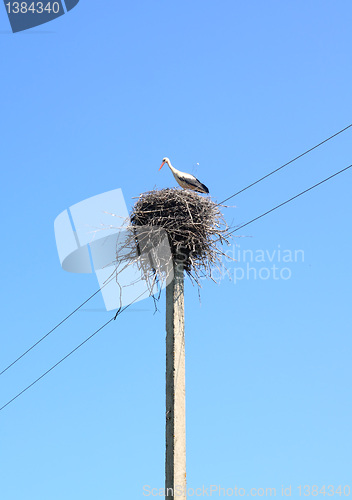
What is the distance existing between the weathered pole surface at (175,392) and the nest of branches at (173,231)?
0.30m

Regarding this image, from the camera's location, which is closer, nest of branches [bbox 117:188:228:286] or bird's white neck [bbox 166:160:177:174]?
nest of branches [bbox 117:188:228:286]

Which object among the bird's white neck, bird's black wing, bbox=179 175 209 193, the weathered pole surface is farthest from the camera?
the bird's white neck

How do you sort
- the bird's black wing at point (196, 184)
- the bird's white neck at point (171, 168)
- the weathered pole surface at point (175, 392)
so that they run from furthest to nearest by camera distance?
the bird's white neck at point (171, 168) < the bird's black wing at point (196, 184) < the weathered pole surface at point (175, 392)

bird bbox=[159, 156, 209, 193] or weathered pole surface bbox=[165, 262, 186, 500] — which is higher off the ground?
bird bbox=[159, 156, 209, 193]

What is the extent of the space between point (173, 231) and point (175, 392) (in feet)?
5.78

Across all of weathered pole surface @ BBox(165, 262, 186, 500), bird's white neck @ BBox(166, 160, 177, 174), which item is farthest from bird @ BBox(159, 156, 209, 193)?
weathered pole surface @ BBox(165, 262, 186, 500)

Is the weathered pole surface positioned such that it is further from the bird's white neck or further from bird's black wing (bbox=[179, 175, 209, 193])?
the bird's white neck

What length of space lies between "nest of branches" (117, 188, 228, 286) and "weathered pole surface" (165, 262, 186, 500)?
30cm

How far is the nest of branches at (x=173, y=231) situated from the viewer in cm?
707

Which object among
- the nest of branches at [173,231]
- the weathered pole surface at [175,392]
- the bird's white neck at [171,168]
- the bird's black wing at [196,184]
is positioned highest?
the bird's white neck at [171,168]

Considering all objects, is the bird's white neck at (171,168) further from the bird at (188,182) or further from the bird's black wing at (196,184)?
the bird's black wing at (196,184)

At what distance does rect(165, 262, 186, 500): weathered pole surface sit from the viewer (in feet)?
18.7

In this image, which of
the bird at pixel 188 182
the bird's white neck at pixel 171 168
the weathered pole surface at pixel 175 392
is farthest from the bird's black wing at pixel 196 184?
the weathered pole surface at pixel 175 392

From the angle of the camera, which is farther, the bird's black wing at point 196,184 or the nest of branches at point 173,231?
the bird's black wing at point 196,184
